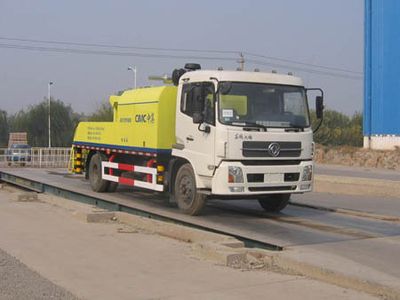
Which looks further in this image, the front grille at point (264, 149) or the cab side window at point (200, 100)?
the cab side window at point (200, 100)

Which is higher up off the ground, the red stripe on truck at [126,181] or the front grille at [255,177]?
the front grille at [255,177]

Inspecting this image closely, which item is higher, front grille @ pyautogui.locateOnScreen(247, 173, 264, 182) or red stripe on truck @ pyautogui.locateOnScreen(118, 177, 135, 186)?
front grille @ pyautogui.locateOnScreen(247, 173, 264, 182)

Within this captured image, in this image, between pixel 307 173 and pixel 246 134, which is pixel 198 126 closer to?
pixel 246 134

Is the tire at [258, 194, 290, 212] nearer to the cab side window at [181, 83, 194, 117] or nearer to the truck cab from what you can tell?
the truck cab

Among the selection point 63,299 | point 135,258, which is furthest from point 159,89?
point 63,299

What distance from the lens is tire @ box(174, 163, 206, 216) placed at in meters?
12.9

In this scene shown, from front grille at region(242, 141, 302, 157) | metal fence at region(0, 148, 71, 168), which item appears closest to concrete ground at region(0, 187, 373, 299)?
front grille at region(242, 141, 302, 157)

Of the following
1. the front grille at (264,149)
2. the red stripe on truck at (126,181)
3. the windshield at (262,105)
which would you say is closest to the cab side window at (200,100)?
the windshield at (262,105)

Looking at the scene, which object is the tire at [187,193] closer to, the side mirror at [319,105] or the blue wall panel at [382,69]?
the side mirror at [319,105]

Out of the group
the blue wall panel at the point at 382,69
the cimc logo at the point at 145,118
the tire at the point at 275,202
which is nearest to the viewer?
the tire at the point at 275,202

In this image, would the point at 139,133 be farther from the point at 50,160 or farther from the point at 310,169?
the point at 50,160

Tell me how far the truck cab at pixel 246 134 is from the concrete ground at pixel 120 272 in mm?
2142

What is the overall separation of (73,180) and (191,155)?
10.2m

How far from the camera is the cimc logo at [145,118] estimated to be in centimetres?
1421
